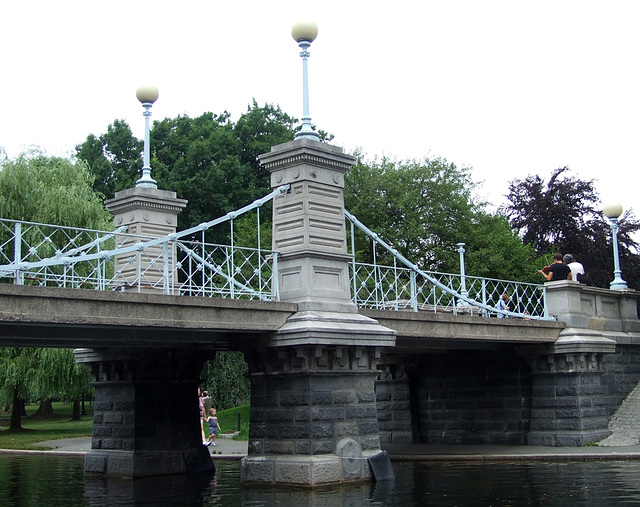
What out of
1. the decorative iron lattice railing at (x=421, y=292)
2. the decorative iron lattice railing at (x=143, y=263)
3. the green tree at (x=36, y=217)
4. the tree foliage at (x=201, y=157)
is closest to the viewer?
the decorative iron lattice railing at (x=143, y=263)

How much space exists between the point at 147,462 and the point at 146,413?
89 centimetres

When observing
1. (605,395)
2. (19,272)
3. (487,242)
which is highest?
(487,242)

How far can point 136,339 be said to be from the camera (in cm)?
1330

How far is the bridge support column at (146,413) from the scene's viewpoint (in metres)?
15.8

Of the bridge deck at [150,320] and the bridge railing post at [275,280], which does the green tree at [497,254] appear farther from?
the bridge railing post at [275,280]

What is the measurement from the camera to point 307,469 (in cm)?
1270

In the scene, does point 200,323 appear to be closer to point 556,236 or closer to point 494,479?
point 494,479

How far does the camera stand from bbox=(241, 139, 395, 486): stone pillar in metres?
13.1

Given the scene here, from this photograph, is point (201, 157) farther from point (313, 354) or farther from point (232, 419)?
point (313, 354)

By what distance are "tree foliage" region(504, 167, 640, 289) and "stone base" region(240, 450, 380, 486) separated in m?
24.8

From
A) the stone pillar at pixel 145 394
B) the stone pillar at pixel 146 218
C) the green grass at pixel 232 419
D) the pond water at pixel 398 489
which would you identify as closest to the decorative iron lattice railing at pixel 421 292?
the pond water at pixel 398 489

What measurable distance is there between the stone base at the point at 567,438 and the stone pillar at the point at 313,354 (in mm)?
7190

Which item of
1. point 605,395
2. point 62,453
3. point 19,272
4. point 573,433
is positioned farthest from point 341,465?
point 62,453

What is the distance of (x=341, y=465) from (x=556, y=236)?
89.0 ft
